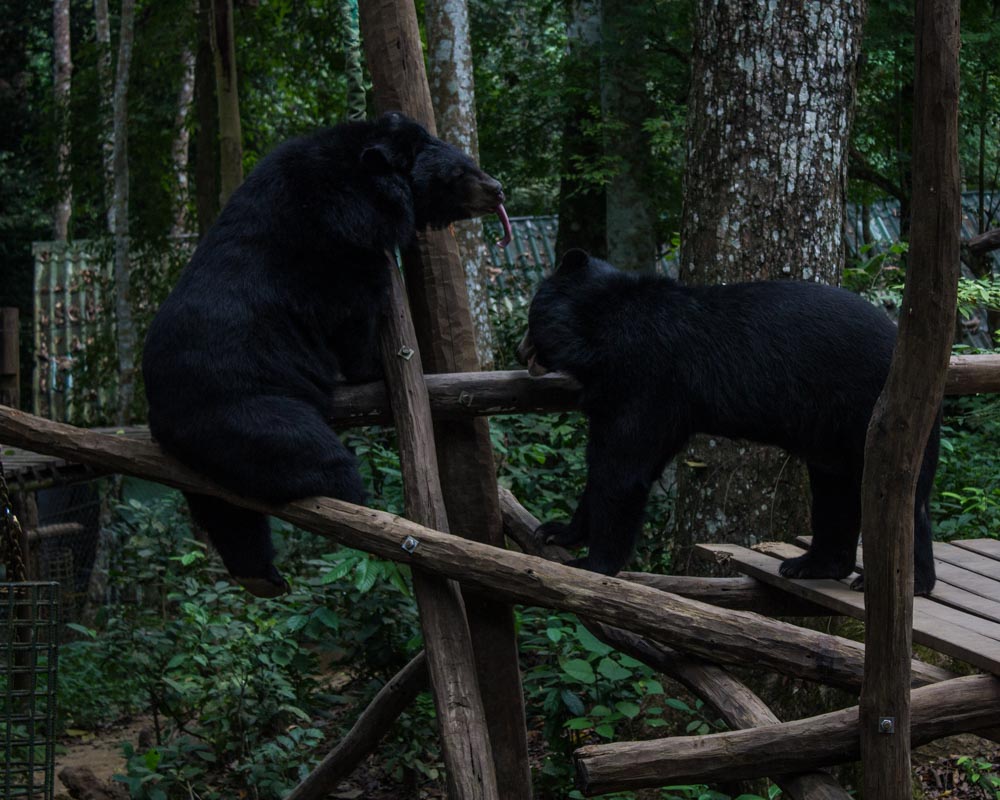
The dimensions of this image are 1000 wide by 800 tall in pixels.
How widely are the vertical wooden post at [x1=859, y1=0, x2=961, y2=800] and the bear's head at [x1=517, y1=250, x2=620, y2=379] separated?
1.48 m

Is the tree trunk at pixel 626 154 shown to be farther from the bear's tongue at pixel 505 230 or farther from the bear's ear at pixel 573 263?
the bear's tongue at pixel 505 230

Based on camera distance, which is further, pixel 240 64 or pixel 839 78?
pixel 240 64

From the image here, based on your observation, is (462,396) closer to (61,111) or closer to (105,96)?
(105,96)

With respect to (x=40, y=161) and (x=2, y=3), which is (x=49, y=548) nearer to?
(x=40, y=161)

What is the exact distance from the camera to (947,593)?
3297mm

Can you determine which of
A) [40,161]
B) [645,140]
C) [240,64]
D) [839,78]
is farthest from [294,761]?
[40,161]

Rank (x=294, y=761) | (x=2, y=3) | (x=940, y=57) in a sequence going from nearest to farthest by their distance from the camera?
(x=940, y=57) < (x=294, y=761) < (x=2, y=3)

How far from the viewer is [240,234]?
349 cm

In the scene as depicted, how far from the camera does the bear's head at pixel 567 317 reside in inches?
146

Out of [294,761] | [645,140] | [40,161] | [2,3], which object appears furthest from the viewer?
[2,3]

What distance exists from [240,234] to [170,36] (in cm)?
755

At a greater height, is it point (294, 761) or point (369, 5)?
point (369, 5)

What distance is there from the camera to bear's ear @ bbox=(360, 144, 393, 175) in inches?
141

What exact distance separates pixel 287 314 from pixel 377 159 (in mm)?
597
